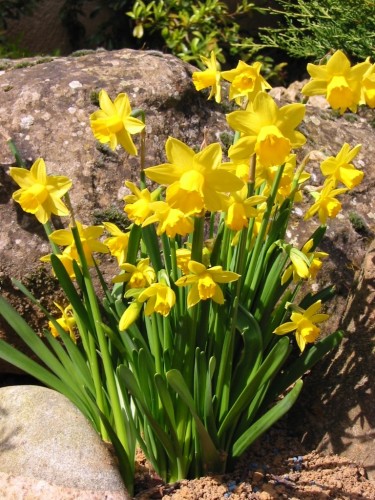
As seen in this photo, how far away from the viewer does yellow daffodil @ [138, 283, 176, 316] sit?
5.92 feet

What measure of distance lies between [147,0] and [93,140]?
103 inches

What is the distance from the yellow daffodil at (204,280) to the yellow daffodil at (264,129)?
0.32 meters

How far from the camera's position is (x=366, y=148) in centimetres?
314

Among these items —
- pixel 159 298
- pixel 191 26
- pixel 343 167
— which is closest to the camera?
pixel 159 298

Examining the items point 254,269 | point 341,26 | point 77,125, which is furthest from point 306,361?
point 341,26

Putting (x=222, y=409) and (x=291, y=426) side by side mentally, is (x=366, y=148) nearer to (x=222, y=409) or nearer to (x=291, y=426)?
(x=291, y=426)

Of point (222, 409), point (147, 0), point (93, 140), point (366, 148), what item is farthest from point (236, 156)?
point (147, 0)

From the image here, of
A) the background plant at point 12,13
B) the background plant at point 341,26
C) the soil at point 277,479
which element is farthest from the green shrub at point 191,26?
the soil at point 277,479

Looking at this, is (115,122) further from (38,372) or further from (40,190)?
(38,372)

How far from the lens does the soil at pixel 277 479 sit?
6.75 ft

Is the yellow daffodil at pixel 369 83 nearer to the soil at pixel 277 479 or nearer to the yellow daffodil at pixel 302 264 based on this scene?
the yellow daffodil at pixel 302 264

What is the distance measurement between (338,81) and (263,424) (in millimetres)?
1028

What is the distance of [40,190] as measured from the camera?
6.20 feet

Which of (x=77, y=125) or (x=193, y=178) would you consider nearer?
(x=193, y=178)
